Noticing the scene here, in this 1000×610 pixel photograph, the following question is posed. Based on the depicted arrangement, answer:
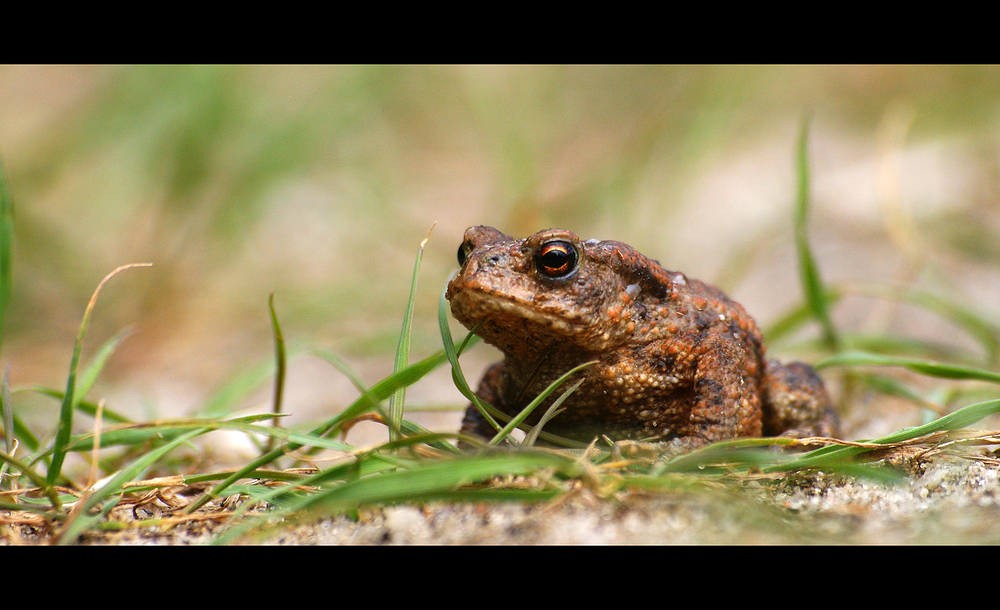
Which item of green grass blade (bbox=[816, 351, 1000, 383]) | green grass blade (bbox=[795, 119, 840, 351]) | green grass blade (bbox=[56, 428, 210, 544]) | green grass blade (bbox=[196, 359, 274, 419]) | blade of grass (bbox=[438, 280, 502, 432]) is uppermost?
green grass blade (bbox=[795, 119, 840, 351])

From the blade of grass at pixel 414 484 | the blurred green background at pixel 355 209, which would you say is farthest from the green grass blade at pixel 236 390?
the blade of grass at pixel 414 484

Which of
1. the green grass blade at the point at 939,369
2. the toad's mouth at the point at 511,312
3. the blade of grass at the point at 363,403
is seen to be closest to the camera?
the blade of grass at the point at 363,403

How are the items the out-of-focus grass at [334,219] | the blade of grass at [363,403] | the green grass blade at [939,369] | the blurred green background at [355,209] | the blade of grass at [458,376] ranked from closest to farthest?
the blade of grass at [363,403]
the blade of grass at [458,376]
the green grass blade at [939,369]
the out-of-focus grass at [334,219]
the blurred green background at [355,209]

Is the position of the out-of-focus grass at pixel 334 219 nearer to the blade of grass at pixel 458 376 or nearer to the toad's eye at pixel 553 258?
the blade of grass at pixel 458 376

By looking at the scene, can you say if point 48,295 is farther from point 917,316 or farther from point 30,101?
point 917,316

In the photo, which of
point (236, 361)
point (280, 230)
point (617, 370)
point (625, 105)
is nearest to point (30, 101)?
point (280, 230)

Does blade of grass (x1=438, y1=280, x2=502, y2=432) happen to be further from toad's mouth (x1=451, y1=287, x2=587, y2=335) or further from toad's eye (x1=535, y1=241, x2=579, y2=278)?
toad's eye (x1=535, y1=241, x2=579, y2=278)

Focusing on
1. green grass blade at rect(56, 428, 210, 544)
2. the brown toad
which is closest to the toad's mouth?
the brown toad

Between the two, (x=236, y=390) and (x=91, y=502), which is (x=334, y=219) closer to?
(x=236, y=390)
